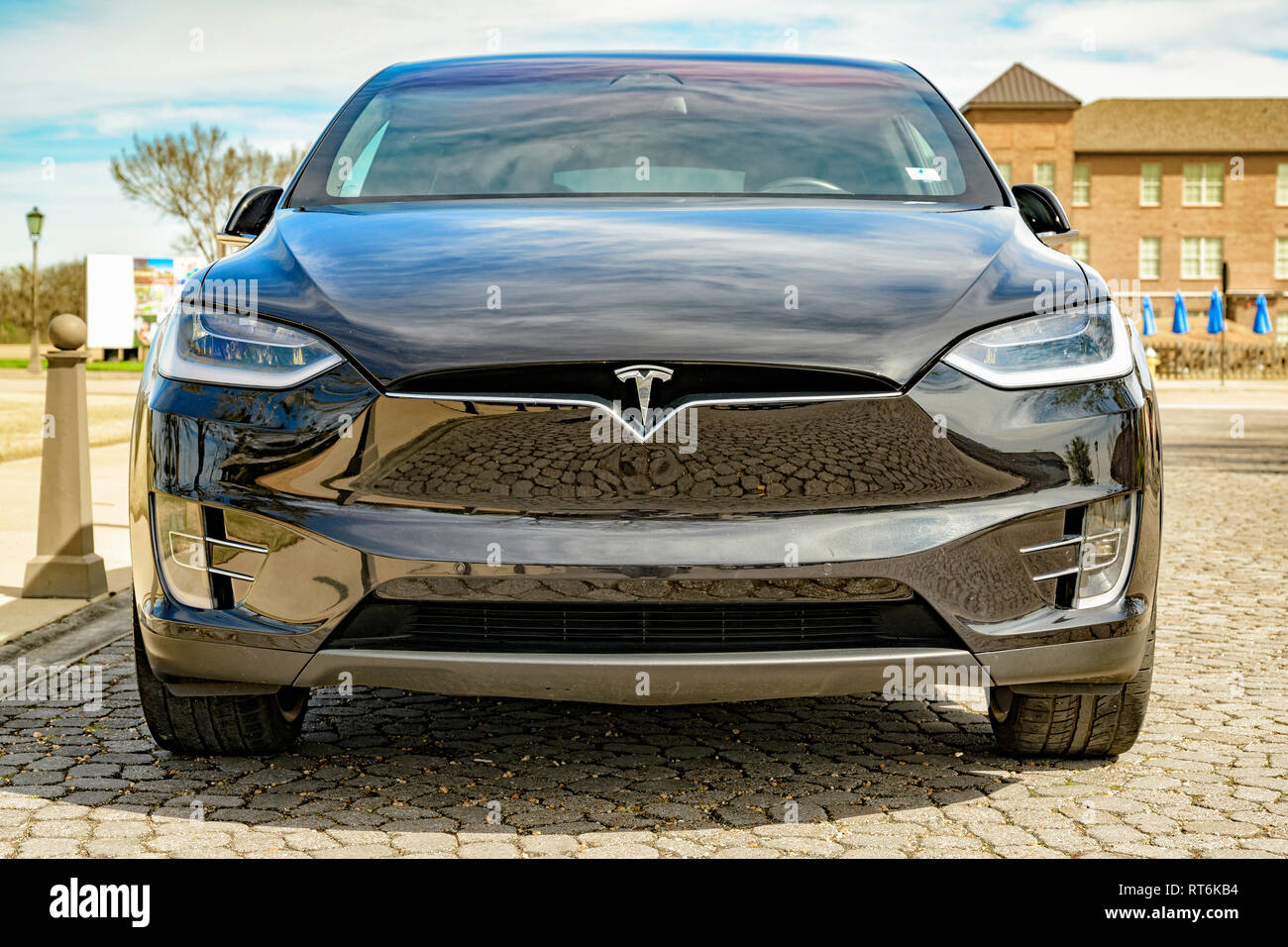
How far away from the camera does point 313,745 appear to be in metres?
3.95

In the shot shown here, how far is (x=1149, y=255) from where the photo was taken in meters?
65.9

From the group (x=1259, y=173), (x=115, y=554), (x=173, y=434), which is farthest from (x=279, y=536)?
(x=1259, y=173)

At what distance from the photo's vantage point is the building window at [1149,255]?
6562cm

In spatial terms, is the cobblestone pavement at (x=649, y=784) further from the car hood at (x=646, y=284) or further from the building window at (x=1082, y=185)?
the building window at (x=1082, y=185)

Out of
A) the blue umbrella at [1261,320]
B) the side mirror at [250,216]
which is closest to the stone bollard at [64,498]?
the side mirror at [250,216]

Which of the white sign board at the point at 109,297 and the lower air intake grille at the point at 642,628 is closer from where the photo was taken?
the lower air intake grille at the point at 642,628

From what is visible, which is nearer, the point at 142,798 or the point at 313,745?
the point at 142,798

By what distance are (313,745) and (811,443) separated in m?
1.75

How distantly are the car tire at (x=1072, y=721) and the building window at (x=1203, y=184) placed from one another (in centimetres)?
6741

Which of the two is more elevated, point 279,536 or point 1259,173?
point 1259,173

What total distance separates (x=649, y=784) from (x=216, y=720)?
108 cm
